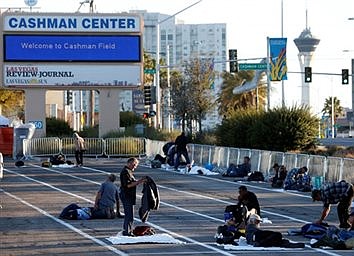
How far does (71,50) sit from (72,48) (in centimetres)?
14

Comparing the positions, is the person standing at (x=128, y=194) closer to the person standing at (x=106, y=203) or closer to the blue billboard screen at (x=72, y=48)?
the person standing at (x=106, y=203)

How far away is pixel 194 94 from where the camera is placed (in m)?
83.5

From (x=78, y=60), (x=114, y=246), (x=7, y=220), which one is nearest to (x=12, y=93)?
(x=78, y=60)

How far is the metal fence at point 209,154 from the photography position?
112ft

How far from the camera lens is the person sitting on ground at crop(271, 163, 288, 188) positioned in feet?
116

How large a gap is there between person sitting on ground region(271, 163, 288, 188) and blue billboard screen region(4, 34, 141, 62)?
1063 inches

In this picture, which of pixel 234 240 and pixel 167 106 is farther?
pixel 167 106

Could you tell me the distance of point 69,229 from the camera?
21.9 meters

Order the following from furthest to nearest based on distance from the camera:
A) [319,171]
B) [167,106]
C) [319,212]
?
[167,106] < [319,171] < [319,212]

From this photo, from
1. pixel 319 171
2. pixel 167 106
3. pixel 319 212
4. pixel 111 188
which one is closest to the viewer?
pixel 111 188

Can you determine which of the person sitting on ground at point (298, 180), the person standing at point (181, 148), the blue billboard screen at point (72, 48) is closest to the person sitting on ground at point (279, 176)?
the person sitting on ground at point (298, 180)

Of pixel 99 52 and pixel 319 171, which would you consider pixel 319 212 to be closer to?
pixel 319 171

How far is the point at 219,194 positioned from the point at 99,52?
30.9 m

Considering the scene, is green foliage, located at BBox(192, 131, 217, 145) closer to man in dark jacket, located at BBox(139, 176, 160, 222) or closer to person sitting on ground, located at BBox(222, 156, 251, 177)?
person sitting on ground, located at BBox(222, 156, 251, 177)
